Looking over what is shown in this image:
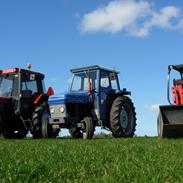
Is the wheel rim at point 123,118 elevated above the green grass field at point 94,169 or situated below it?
above

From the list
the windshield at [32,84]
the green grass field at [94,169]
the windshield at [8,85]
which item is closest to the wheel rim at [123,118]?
the windshield at [32,84]

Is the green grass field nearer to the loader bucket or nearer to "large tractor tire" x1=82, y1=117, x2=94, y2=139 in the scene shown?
the loader bucket

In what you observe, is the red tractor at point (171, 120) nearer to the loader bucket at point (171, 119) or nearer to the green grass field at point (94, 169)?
the loader bucket at point (171, 119)

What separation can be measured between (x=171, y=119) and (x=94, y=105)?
3.79 m

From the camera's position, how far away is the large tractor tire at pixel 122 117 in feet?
50.0

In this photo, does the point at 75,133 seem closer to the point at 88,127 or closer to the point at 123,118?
the point at 123,118

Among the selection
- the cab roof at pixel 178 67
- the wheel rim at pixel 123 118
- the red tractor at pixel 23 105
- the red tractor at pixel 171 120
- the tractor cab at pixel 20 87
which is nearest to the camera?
the red tractor at pixel 171 120

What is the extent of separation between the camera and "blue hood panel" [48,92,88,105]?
48.8ft

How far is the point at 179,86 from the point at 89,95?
3433 mm

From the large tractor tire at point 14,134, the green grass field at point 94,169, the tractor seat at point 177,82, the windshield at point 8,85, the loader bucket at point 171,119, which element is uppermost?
the windshield at point 8,85

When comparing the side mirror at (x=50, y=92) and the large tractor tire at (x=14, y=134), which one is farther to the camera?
the large tractor tire at (x=14, y=134)

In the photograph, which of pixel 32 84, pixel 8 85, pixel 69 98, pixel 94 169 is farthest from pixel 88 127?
pixel 94 169

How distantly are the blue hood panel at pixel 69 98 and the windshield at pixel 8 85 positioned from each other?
130 centimetres

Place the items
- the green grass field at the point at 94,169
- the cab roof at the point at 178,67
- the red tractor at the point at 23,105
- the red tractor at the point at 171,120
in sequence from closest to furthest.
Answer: the green grass field at the point at 94,169 < the red tractor at the point at 171,120 < the cab roof at the point at 178,67 < the red tractor at the point at 23,105
